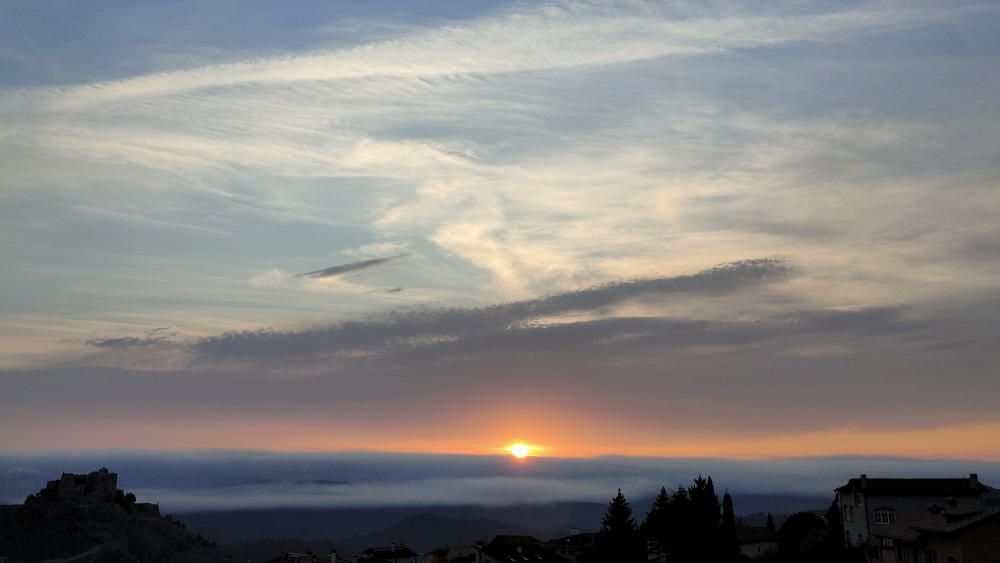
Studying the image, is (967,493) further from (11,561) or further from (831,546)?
(11,561)

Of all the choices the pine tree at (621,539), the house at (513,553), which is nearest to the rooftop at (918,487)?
the pine tree at (621,539)

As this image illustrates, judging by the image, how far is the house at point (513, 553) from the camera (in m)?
120

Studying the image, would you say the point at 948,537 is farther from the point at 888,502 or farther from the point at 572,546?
the point at 572,546

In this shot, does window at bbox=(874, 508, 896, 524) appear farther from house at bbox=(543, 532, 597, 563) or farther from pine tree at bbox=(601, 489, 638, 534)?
house at bbox=(543, 532, 597, 563)

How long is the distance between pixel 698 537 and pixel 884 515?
62.3 ft

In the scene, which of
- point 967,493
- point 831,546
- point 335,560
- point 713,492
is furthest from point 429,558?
point 967,493

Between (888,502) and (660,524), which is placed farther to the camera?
(660,524)

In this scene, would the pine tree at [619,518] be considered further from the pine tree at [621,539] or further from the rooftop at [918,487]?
the rooftop at [918,487]

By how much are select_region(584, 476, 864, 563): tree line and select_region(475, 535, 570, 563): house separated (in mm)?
15485

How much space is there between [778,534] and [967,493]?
37.2 m

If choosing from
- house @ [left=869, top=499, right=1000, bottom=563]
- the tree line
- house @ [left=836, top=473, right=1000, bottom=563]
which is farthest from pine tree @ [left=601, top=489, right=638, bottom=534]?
house @ [left=869, top=499, right=1000, bottom=563]

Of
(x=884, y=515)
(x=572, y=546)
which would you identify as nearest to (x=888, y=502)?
(x=884, y=515)

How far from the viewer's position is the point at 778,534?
393ft

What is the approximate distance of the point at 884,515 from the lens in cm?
8362
